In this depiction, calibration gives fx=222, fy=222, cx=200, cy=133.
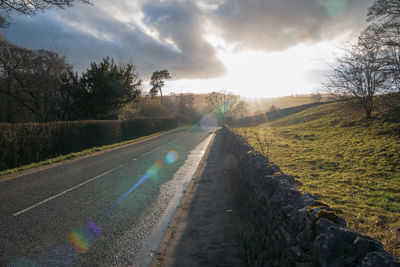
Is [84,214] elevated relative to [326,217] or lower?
lower

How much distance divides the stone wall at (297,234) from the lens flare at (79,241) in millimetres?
2925

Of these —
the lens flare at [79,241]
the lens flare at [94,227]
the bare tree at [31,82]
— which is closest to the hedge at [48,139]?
the lens flare at [94,227]

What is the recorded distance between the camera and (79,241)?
426 centimetres

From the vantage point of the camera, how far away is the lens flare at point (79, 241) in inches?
158

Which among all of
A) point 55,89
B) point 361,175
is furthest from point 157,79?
point 361,175

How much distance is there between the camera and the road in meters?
3.88

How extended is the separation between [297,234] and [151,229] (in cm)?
336

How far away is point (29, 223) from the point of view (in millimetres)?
4965

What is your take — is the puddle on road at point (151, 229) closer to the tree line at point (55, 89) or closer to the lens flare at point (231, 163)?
the lens flare at point (231, 163)

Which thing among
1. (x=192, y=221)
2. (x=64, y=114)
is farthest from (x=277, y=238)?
(x=64, y=114)

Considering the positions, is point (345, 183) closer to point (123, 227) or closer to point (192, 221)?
point (192, 221)

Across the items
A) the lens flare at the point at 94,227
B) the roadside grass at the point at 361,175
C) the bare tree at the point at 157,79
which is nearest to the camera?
the roadside grass at the point at 361,175

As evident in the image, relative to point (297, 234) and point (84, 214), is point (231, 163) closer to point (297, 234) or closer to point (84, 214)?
point (84, 214)

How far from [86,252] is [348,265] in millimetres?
3990
